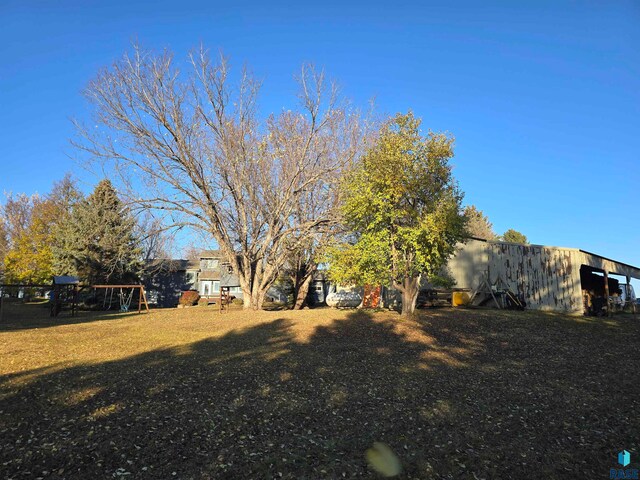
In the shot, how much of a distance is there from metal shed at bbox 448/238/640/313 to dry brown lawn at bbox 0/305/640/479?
10673mm

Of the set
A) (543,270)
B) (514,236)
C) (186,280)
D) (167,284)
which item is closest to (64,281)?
(167,284)

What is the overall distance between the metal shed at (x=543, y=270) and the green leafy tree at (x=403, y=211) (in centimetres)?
879

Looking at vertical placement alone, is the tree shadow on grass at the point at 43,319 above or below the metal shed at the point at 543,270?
below

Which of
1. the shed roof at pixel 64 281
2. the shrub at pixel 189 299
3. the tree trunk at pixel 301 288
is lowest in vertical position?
the shrub at pixel 189 299

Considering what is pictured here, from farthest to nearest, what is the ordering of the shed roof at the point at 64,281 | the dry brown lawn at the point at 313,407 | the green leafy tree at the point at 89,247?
1. the green leafy tree at the point at 89,247
2. the shed roof at the point at 64,281
3. the dry brown lawn at the point at 313,407

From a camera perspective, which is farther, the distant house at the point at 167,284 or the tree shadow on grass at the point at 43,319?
the distant house at the point at 167,284

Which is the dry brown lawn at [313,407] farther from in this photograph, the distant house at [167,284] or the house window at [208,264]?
the house window at [208,264]

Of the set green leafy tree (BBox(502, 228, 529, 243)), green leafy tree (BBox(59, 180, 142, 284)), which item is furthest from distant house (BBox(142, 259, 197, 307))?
green leafy tree (BBox(502, 228, 529, 243))

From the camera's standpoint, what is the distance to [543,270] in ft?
77.5

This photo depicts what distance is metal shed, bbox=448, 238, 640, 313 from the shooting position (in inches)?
906

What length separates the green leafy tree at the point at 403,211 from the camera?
16.2 metres

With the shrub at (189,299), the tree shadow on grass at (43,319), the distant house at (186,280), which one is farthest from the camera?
the distant house at (186,280)

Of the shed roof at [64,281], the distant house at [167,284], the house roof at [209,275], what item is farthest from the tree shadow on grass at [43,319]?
the house roof at [209,275]

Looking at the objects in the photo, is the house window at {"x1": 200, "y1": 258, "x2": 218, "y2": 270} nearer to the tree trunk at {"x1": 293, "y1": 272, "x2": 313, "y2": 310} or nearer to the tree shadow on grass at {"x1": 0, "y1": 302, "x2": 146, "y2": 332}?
the tree trunk at {"x1": 293, "y1": 272, "x2": 313, "y2": 310}
